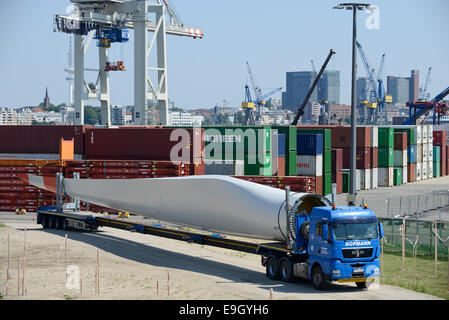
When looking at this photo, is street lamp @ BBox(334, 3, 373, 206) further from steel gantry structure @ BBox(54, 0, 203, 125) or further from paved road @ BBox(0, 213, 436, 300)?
steel gantry structure @ BBox(54, 0, 203, 125)

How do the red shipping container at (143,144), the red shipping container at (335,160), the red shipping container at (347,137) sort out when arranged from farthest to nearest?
the red shipping container at (347,137), the red shipping container at (335,160), the red shipping container at (143,144)

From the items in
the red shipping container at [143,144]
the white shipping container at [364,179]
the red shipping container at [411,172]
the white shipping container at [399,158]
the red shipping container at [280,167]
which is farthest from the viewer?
the red shipping container at [411,172]

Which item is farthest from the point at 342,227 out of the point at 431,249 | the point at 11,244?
the point at 11,244

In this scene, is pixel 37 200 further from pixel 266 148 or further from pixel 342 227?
pixel 342 227

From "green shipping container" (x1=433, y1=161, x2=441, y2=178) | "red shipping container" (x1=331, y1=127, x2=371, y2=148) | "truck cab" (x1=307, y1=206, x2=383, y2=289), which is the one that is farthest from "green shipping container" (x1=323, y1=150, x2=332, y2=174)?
"green shipping container" (x1=433, y1=161, x2=441, y2=178)

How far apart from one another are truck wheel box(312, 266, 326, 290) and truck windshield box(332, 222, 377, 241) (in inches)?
59.0

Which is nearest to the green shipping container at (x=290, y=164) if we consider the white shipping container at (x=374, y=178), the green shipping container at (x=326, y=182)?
the green shipping container at (x=326, y=182)

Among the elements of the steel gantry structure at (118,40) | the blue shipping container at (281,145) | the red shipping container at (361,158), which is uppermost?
the steel gantry structure at (118,40)

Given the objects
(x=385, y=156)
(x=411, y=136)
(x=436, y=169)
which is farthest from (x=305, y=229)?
(x=436, y=169)

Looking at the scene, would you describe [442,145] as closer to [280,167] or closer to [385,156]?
[385,156]

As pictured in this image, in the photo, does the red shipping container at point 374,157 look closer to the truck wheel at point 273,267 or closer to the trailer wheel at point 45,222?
the trailer wheel at point 45,222

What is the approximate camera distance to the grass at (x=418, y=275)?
23997mm

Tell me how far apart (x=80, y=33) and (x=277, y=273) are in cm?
6489

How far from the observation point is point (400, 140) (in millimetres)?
78938
